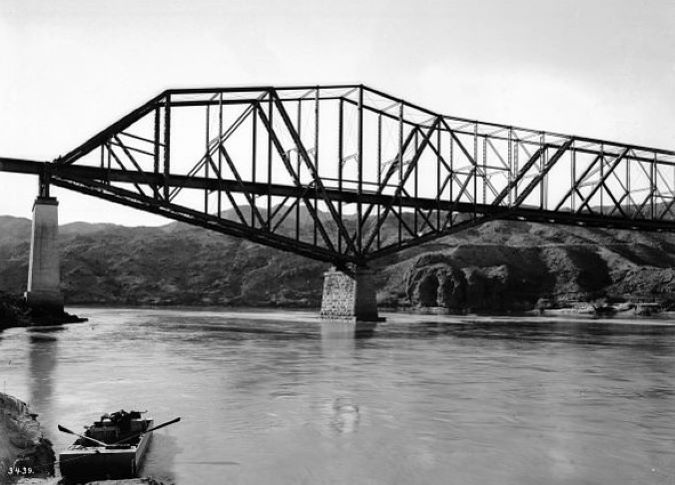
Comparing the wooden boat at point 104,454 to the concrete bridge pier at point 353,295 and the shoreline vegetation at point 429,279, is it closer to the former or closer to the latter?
the concrete bridge pier at point 353,295

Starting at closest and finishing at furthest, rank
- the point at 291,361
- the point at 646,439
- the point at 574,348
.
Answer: the point at 646,439 → the point at 291,361 → the point at 574,348

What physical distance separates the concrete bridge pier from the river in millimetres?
31926

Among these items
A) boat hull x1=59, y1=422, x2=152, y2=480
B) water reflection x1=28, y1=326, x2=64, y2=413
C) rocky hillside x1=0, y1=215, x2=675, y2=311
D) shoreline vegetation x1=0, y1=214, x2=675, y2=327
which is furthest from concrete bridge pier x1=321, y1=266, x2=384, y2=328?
rocky hillside x1=0, y1=215, x2=675, y2=311

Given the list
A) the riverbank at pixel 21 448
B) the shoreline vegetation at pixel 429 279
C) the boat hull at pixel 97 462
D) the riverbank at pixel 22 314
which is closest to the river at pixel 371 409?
the riverbank at pixel 21 448

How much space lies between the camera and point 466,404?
18859 mm

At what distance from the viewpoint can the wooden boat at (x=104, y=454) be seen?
10430 millimetres

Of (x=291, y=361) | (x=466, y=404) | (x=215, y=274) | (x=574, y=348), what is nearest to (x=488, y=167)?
(x=574, y=348)

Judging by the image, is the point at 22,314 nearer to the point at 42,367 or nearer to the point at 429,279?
the point at 42,367

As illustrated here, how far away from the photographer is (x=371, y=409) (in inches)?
700

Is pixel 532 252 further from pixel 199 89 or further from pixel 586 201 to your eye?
pixel 199 89

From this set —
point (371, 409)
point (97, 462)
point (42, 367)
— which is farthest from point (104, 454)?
point (42, 367)

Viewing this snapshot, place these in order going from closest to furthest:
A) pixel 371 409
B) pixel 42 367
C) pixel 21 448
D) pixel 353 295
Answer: pixel 21 448 → pixel 371 409 → pixel 42 367 → pixel 353 295

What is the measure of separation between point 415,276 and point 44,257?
103935 mm

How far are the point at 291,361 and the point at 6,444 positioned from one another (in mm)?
18550
